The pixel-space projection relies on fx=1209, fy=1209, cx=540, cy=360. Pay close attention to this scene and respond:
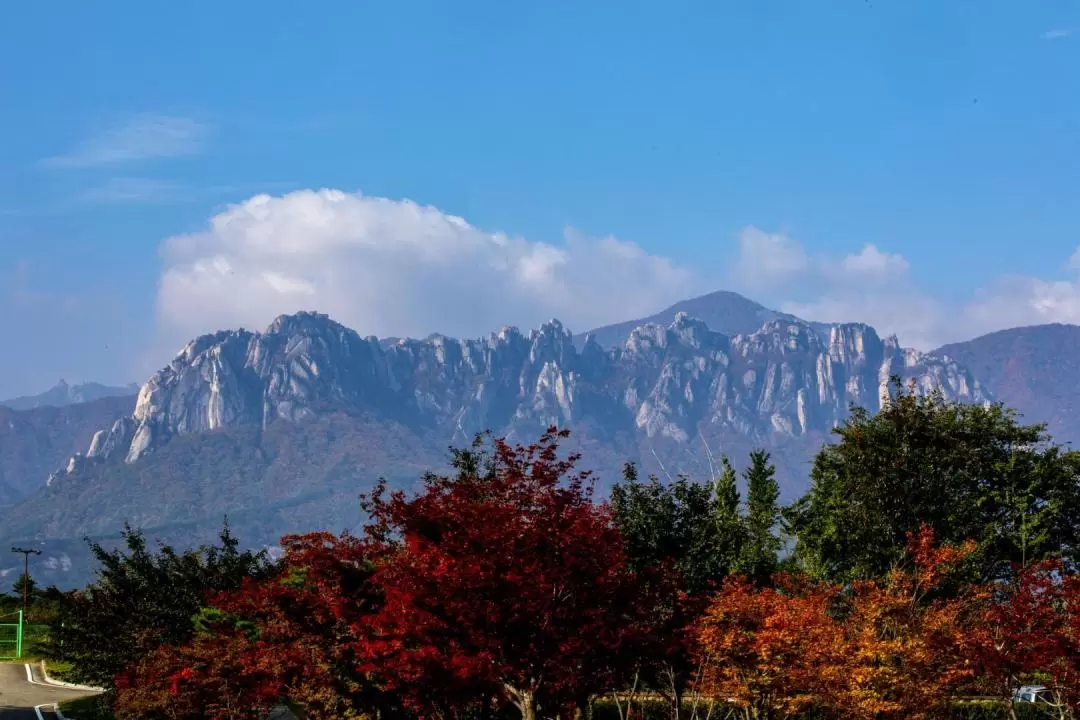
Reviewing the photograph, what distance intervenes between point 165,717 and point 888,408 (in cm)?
3207

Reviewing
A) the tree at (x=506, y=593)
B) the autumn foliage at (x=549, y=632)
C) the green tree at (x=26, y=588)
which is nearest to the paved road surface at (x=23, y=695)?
the autumn foliage at (x=549, y=632)

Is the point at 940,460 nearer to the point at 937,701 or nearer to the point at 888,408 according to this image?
the point at 888,408

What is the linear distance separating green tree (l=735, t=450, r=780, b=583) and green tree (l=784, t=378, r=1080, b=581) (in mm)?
2359

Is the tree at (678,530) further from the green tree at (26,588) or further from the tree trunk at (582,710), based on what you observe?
the green tree at (26,588)

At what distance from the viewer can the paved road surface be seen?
4784 centimetres

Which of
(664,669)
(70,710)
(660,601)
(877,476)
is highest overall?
(877,476)

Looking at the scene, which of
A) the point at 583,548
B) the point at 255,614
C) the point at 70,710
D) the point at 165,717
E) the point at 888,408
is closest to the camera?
the point at 583,548

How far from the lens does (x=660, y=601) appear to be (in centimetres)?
2916

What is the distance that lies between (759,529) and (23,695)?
3419 centimetres

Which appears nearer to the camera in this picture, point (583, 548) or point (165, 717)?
point (583, 548)

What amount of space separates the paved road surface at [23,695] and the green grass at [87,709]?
0.82m

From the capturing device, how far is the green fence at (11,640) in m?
69.7

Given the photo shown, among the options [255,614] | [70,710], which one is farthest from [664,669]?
[70,710]

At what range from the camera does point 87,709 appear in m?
48.9
